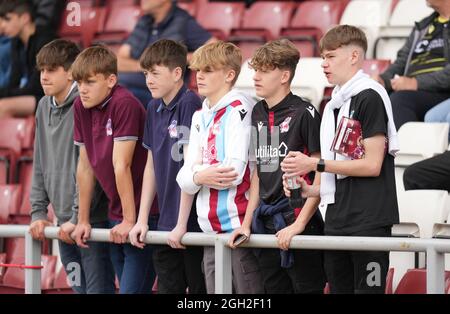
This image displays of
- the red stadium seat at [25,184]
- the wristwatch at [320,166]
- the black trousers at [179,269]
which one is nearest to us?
the wristwatch at [320,166]

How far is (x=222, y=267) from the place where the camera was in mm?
5344

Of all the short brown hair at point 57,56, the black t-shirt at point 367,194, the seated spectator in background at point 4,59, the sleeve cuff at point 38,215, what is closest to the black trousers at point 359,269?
the black t-shirt at point 367,194

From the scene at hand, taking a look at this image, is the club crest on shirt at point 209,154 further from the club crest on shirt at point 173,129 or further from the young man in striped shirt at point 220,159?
the club crest on shirt at point 173,129

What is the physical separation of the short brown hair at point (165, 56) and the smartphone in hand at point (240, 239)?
107 cm

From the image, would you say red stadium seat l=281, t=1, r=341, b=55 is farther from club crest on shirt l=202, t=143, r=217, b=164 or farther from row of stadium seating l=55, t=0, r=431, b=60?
club crest on shirt l=202, t=143, r=217, b=164

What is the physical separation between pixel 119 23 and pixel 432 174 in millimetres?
5865

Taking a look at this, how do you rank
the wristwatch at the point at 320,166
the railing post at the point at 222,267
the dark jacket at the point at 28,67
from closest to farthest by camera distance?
the wristwatch at the point at 320,166, the railing post at the point at 222,267, the dark jacket at the point at 28,67

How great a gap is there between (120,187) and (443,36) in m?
2.39

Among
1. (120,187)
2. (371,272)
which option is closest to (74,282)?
(120,187)

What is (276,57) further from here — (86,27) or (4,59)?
(86,27)

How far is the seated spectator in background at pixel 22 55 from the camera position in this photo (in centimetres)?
934

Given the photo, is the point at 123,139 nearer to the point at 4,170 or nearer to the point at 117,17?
the point at 4,170

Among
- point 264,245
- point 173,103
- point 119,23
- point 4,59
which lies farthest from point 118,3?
point 264,245

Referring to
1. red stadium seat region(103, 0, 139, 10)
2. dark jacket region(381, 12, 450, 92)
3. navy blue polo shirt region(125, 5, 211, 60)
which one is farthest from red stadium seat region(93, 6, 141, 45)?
dark jacket region(381, 12, 450, 92)
